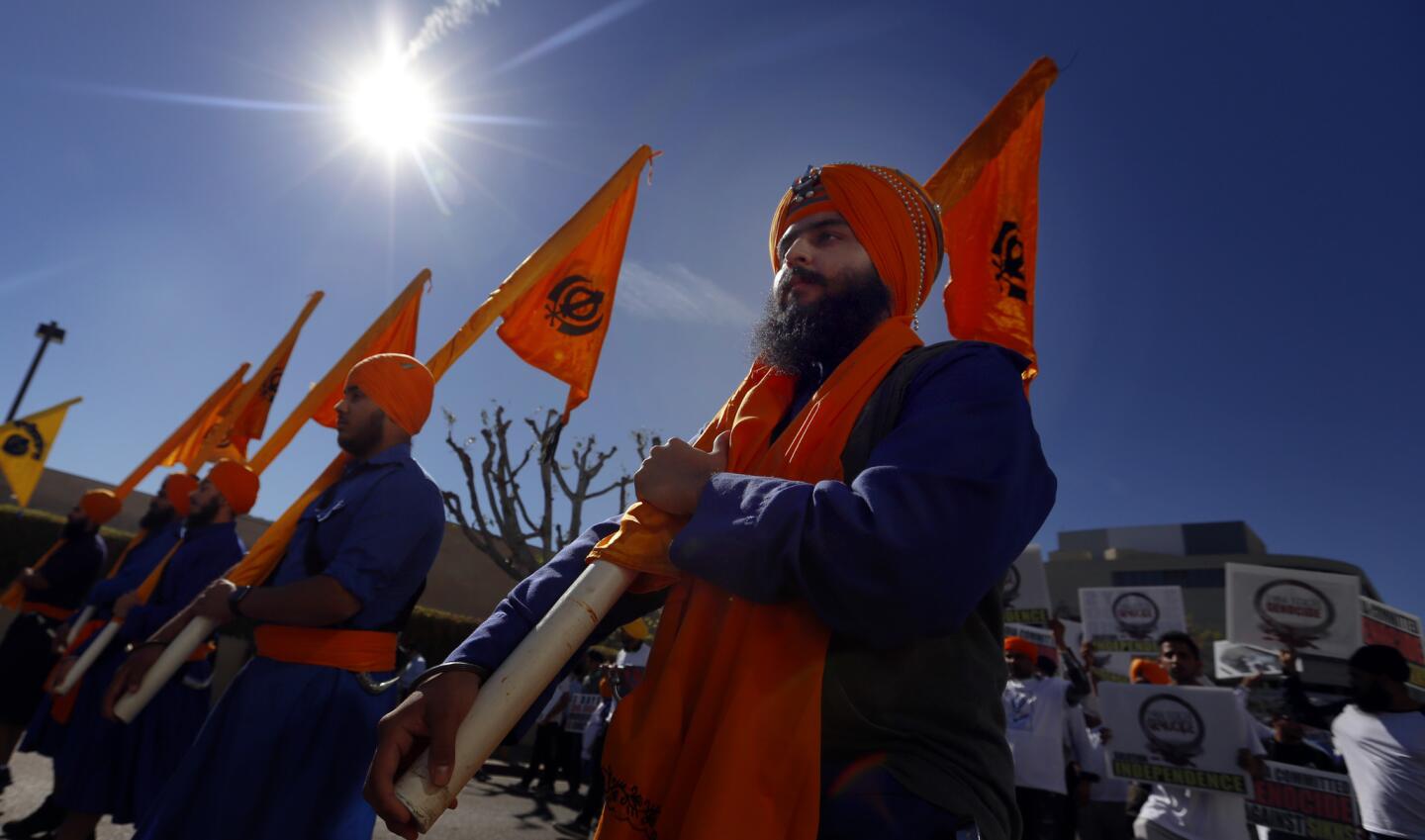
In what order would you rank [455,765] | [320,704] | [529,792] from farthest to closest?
[529,792], [320,704], [455,765]

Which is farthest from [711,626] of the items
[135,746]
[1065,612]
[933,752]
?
[1065,612]

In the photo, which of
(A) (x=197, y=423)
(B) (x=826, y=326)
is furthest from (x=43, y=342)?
(B) (x=826, y=326)

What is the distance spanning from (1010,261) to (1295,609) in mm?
4542

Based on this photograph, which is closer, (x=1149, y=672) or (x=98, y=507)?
(x=98, y=507)

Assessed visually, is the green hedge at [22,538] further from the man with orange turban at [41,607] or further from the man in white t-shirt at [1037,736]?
the man in white t-shirt at [1037,736]

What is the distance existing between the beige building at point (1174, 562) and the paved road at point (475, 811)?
101ft

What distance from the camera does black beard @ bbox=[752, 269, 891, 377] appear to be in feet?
5.44

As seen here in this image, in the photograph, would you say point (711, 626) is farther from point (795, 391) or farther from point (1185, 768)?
point (1185, 768)

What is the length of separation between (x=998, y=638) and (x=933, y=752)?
0.96 ft

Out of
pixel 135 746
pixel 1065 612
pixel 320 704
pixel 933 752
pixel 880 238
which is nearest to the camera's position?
pixel 933 752

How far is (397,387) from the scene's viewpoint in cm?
320

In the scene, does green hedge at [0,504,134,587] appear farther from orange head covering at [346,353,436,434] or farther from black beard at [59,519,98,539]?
orange head covering at [346,353,436,434]

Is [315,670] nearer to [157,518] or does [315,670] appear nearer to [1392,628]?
[157,518]

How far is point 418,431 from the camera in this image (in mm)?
3229
